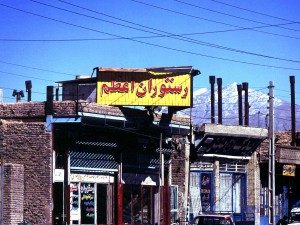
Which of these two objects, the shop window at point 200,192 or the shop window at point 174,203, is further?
the shop window at point 200,192

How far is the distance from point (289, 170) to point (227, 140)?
816cm

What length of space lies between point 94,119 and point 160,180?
624cm

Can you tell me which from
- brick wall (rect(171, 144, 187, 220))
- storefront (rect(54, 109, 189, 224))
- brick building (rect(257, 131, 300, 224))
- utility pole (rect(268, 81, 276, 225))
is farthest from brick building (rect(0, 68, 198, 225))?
brick building (rect(257, 131, 300, 224))

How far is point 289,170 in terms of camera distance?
55.9 meters

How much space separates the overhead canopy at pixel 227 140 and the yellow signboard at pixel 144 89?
28.0 ft

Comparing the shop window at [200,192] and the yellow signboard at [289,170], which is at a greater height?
the yellow signboard at [289,170]

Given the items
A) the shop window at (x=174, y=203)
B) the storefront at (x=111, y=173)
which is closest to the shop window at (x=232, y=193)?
→ the shop window at (x=174, y=203)

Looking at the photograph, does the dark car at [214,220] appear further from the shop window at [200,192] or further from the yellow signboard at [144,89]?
the shop window at [200,192]

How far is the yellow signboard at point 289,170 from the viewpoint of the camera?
55.3m

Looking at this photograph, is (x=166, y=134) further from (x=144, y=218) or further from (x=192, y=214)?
(x=192, y=214)

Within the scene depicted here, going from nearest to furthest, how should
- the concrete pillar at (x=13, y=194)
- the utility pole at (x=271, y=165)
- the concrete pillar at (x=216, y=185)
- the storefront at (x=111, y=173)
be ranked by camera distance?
1. the concrete pillar at (x=13, y=194)
2. the storefront at (x=111, y=173)
3. the utility pole at (x=271, y=165)
4. the concrete pillar at (x=216, y=185)

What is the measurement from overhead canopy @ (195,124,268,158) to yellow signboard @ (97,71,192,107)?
852 centimetres

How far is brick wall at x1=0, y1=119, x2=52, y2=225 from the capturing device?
3416 centimetres

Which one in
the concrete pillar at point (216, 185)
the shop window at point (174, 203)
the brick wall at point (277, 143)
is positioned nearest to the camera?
the shop window at point (174, 203)
